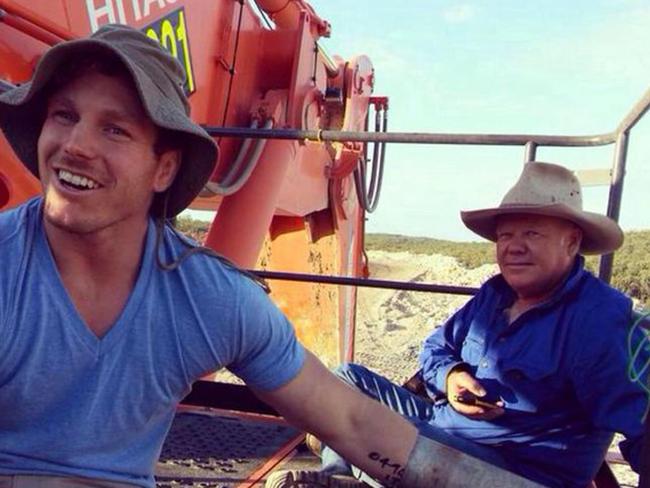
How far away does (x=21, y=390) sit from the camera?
1.48 m

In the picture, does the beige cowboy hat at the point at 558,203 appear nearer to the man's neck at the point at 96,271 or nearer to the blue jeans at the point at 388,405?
the blue jeans at the point at 388,405

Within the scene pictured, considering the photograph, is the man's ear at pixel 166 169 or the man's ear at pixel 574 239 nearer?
the man's ear at pixel 166 169

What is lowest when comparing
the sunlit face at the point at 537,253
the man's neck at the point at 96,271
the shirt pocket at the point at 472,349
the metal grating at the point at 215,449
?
the metal grating at the point at 215,449

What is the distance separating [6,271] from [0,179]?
0.96 metres

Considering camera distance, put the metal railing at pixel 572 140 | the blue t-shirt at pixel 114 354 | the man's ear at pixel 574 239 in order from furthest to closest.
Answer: the man's ear at pixel 574 239, the metal railing at pixel 572 140, the blue t-shirt at pixel 114 354

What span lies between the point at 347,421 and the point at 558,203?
1.02 meters

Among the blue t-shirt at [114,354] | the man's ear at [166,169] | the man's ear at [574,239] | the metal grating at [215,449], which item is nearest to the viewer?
the blue t-shirt at [114,354]

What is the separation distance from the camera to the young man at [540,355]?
2.16 m

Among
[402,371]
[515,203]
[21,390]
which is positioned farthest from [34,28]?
[402,371]

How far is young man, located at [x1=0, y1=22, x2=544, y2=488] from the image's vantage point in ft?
4.95

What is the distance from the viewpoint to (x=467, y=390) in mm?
2418

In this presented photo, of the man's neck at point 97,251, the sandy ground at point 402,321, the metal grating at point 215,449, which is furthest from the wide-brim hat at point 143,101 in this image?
the sandy ground at point 402,321

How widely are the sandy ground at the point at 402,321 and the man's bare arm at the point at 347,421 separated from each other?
3.75 metres

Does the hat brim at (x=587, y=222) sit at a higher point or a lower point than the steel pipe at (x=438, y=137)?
lower
